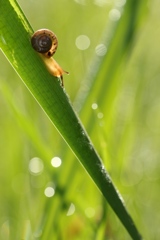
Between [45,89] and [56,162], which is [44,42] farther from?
[56,162]

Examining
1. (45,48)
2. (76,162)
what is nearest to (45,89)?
(45,48)

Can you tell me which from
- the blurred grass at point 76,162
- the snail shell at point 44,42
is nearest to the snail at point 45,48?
the snail shell at point 44,42

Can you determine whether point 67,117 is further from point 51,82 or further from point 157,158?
point 157,158

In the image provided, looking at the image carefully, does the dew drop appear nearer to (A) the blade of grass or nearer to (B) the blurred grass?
(B) the blurred grass

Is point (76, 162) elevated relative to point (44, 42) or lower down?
lower down

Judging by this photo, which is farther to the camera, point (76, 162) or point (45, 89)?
point (76, 162)

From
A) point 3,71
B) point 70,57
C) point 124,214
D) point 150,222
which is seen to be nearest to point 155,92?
point 70,57
